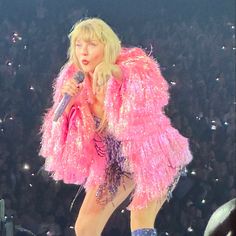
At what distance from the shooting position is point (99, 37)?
205 cm

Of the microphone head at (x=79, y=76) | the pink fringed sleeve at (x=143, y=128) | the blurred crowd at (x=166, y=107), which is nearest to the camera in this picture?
the pink fringed sleeve at (x=143, y=128)

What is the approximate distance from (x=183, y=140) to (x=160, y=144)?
0.58ft

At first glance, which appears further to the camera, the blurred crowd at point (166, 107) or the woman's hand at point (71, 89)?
the blurred crowd at point (166, 107)

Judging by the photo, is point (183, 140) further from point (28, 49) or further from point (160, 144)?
point (28, 49)

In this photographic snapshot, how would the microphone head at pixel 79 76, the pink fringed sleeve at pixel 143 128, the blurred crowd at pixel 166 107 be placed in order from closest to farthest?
the pink fringed sleeve at pixel 143 128, the microphone head at pixel 79 76, the blurred crowd at pixel 166 107

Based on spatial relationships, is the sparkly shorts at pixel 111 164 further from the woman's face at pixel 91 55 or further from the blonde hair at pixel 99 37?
the woman's face at pixel 91 55

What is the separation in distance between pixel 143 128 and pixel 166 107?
0.53 m

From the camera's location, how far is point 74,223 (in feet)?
7.38

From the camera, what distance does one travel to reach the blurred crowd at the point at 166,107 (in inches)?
91.4

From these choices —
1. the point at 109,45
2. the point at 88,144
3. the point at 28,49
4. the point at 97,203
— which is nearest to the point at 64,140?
the point at 88,144

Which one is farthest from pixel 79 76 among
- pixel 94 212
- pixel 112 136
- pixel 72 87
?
pixel 94 212

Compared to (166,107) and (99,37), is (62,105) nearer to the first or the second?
(99,37)

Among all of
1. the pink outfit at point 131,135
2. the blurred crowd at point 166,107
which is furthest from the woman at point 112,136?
the blurred crowd at point 166,107

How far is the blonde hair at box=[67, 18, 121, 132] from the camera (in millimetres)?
2025
